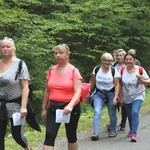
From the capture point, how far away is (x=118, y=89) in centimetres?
785

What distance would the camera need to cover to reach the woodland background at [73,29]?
1148 centimetres

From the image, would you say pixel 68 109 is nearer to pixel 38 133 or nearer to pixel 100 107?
pixel 100 107

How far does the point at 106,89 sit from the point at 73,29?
264 inches

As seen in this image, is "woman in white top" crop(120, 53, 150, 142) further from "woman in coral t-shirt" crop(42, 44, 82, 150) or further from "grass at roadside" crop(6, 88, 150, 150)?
"woman in coral t-shirt" crop(42, 44, 82, 150)

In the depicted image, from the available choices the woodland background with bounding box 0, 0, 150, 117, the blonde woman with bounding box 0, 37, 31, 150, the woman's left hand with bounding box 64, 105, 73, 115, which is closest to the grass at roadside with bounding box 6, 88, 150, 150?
the blonde woman with bounding box 0, 37, 31, 150

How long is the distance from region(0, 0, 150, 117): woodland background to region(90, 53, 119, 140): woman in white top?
11.2 feet

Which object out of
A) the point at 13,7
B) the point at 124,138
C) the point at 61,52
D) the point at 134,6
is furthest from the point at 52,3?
the point at 61,52

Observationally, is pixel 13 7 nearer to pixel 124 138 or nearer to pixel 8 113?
pixel 124 138

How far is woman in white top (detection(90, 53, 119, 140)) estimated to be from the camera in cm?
781

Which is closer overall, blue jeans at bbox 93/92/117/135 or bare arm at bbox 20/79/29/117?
bare arm at bbox 20/79/29/117

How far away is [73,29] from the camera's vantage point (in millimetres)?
14344

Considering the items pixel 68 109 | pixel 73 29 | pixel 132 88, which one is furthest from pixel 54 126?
pixel 73 29

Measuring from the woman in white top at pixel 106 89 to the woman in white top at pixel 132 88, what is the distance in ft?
0.64

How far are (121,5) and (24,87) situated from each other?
11.8m
